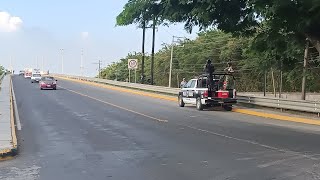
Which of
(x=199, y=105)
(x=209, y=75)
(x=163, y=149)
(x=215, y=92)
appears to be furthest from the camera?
(x=199, y=105)

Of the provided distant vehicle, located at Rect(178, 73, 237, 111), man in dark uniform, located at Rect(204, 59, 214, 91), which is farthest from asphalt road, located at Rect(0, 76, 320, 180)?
man in dark uniform, located at Rect(204, 59, 214, 91)

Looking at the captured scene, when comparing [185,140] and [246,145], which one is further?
[185,140]

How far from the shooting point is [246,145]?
1323cm

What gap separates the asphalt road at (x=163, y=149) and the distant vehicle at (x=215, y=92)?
17.3ft

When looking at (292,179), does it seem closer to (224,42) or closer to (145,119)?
(145,119)

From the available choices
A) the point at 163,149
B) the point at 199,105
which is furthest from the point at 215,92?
the point at 163,149

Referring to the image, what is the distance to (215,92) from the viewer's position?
1046 inches

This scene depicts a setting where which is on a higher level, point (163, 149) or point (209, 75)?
point (209, 75)

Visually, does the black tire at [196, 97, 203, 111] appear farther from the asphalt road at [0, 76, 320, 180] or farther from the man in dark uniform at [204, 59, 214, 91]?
the asphalt road at [0, 76, 320, 180]

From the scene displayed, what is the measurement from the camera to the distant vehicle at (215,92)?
26266 millimetres

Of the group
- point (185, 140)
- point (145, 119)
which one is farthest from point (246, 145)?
point (145, 119)

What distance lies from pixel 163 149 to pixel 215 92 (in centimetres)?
1439

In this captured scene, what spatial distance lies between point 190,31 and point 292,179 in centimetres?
1267

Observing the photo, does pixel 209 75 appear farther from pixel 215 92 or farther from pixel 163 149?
pixel 163 149
